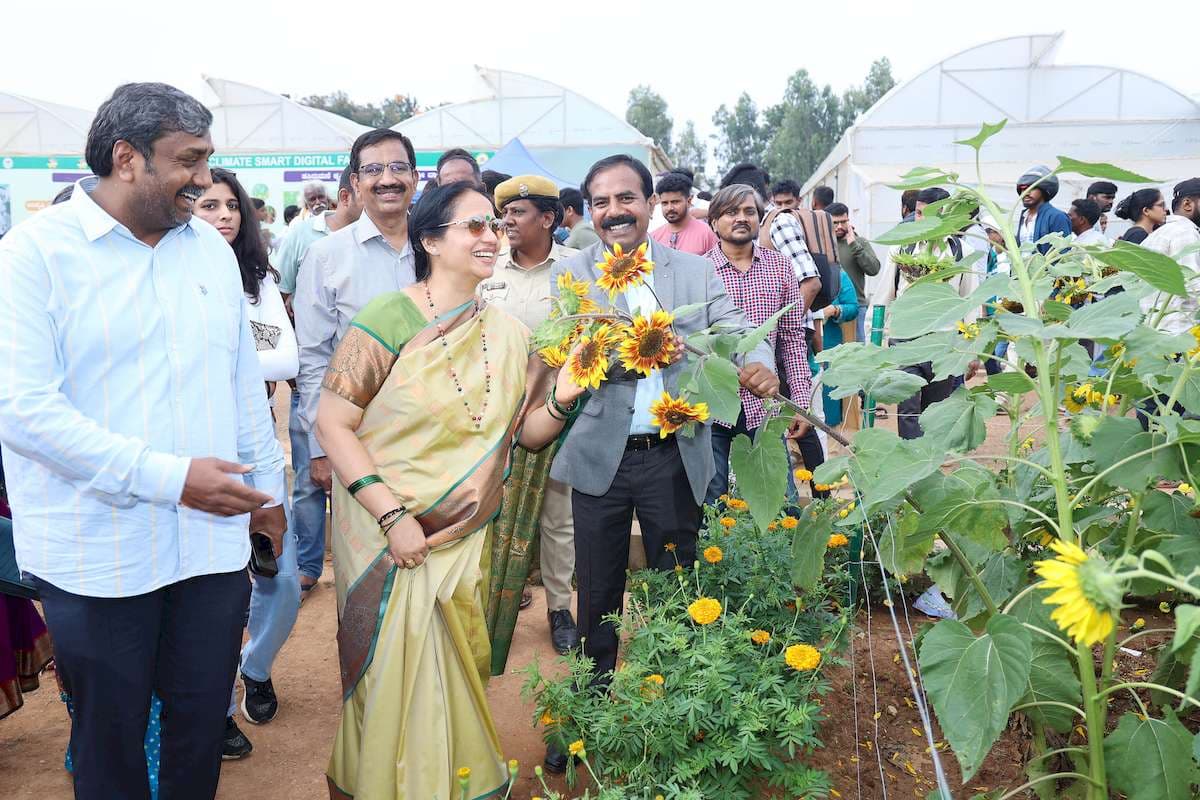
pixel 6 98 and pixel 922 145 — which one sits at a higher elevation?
pixel 6 98

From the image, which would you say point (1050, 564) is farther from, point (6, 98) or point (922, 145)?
point (6, 98)

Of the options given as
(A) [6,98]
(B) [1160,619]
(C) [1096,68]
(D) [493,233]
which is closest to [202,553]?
(D) [493,233]

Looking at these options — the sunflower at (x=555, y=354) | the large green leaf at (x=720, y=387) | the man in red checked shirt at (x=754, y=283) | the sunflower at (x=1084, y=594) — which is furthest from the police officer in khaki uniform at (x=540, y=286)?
the sunflower at (x=1084, y=594)

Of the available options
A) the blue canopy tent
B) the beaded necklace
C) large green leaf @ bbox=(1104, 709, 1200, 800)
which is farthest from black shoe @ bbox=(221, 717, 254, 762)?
the blue canopy tent

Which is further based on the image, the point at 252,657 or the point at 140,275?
the point at 252,657

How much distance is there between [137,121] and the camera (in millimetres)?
1918

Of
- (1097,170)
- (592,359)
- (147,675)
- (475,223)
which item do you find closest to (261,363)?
(475,223)

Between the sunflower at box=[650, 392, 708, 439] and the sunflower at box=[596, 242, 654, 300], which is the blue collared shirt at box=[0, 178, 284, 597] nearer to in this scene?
the sunflower at box=[596, 242, 654, 300]

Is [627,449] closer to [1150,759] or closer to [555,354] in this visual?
[555,354]

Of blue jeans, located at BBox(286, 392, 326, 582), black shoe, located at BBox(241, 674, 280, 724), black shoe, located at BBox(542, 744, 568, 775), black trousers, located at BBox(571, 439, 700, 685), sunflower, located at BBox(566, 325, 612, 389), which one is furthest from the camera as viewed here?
blue jeans, located at BBox(286, 392, 326, 582)

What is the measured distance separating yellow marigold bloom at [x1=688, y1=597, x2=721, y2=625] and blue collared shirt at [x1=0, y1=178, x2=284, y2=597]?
1.16 m

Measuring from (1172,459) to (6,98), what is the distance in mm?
23438

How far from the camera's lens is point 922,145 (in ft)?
54.6

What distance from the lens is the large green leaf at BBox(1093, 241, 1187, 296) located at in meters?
1.45
